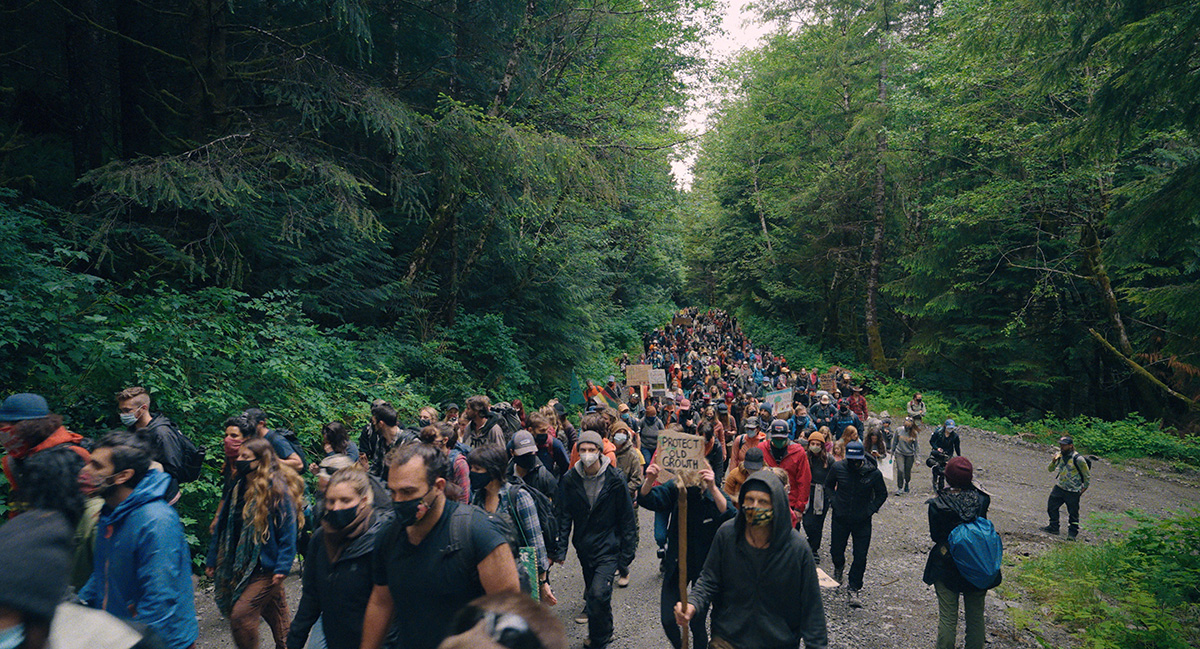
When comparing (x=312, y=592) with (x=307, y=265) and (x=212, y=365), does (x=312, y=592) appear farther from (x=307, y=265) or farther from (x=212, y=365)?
(x=307, y=265)

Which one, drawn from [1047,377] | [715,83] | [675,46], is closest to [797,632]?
[675,46]

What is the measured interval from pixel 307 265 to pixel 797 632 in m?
10.9

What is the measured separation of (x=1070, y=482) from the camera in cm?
980

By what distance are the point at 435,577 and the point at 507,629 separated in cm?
141

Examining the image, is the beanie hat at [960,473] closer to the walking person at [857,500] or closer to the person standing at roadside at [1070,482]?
the walking person at [857,500]

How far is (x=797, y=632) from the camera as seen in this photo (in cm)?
353

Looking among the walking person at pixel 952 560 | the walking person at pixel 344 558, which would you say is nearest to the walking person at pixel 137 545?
the walking person at pixel 344 558

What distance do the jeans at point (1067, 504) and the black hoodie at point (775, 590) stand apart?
30.3 feet

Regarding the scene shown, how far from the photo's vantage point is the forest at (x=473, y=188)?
292 inches

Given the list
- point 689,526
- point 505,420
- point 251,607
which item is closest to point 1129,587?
point 689,526

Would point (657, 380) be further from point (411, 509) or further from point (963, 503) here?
point (411, 509)

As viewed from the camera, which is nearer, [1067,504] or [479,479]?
[479,479]

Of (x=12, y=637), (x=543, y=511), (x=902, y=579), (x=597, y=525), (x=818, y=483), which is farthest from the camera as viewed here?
(x=818, y=483)

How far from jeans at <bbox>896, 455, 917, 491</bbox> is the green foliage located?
3.56 m
